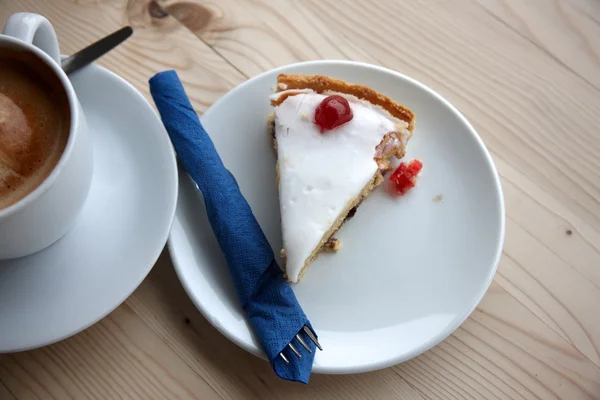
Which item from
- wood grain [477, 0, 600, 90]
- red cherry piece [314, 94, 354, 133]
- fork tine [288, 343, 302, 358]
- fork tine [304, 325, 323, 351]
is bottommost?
fork tine [288, 343, 302, 358]

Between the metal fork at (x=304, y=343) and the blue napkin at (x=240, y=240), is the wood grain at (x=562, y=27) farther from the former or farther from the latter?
the metal fork at (x=304, y=343)

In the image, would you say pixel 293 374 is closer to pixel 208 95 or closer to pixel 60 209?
pixel 60 209

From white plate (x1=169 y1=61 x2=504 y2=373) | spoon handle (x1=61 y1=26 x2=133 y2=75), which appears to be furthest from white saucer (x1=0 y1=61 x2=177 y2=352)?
white plate (x1=169 y1=61 x2=504 y2=373)

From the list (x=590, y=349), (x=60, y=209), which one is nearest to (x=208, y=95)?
(x=60, y=209)

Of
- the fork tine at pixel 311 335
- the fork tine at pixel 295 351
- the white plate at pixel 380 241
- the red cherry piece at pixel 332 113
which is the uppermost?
the red cherry piece at pixel 332 113

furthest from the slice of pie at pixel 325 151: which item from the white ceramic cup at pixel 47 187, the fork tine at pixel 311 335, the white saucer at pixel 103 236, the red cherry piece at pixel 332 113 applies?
the white ceramic cup at pixel 47 187

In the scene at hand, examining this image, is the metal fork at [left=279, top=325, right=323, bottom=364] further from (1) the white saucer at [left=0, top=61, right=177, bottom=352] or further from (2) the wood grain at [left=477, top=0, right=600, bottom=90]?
(2) the wood grain at [left=477, top=0, right=600, bottom=90]
